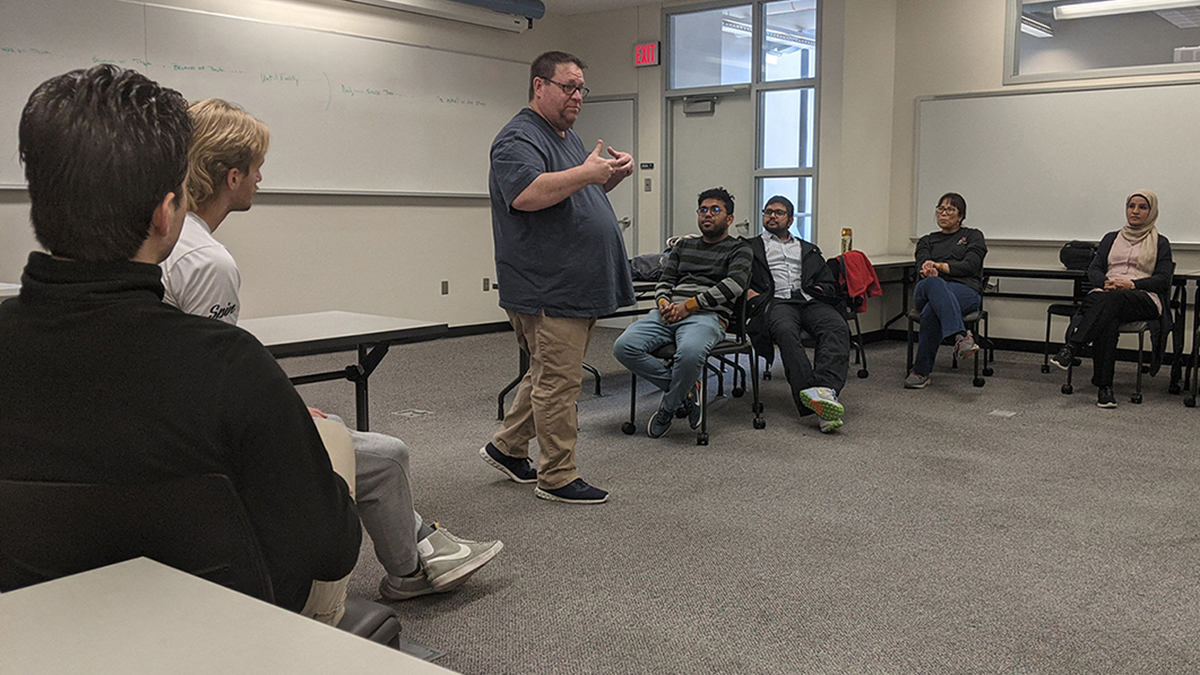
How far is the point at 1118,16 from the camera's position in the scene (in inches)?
253

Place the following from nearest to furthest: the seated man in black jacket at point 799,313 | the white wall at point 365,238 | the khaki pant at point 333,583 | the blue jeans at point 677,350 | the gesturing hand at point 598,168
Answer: the khaki pant at point 333,583, the gesturing hand at point 598,168, the blue jeans at point 677,350, the seated man in black jacket at point 799,313, the white wall at point 365,238

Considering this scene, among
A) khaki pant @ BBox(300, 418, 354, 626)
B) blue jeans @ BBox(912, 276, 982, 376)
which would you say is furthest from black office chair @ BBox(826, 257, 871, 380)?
khaki pant @ BBox(300, 418, 354, 626)

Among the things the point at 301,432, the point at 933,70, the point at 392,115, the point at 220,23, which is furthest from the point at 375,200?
the point at 301,432

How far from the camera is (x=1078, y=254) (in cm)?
619

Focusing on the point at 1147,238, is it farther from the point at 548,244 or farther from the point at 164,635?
the point at 164,635

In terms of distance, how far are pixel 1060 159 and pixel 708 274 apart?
11.1 feet

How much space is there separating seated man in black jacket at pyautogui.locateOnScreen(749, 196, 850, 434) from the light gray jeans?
8.67 ft

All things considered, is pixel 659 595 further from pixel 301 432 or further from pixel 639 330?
pixel 639 330

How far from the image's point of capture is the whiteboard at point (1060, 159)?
6.18m

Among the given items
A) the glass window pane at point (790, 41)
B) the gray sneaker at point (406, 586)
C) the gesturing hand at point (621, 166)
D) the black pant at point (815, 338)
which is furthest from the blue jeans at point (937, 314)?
the gray sneaker at point (406, 586)

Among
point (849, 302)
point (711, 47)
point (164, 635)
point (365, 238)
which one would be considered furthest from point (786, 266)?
point (164, 635)

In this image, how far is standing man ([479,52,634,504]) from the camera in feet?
10.4

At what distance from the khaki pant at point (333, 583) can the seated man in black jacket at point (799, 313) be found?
315cm

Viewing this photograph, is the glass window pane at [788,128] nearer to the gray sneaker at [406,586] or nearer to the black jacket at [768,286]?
the black jacket at [768,286]
